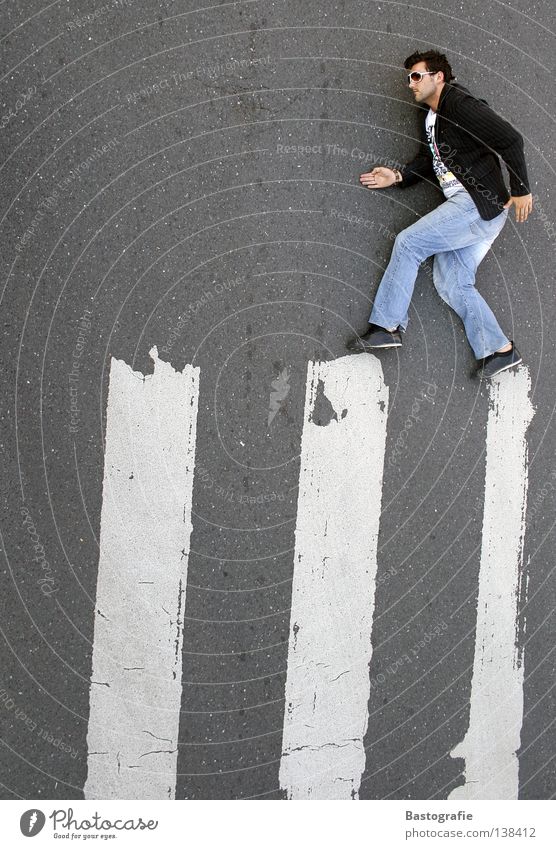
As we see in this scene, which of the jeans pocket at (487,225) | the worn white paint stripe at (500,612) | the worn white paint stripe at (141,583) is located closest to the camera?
the worn white paint stripe at (141,583)

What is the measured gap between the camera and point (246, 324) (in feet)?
14.3

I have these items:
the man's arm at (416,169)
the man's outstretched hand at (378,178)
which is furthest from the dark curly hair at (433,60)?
the man's outstretched hand at (378,178)

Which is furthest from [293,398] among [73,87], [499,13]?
[499,13]

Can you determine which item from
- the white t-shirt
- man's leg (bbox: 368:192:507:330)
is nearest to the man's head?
the white t-shirt

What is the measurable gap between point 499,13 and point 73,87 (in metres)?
2.52

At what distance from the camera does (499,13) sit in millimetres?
4547

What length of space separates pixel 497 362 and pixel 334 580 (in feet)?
5.21

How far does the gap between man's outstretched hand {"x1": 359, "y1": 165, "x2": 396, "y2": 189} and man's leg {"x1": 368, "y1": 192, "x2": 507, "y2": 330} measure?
0.28 m

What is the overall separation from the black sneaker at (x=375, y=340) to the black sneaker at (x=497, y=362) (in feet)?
1.76

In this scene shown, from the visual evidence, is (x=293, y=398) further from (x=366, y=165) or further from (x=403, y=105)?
(x=403, y=105)

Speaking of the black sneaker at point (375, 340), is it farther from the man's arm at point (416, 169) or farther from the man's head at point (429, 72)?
the man's head at point (429, 72)

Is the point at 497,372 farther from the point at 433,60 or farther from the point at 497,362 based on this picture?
the point at 433,60

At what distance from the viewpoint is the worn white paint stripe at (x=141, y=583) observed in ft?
14.0

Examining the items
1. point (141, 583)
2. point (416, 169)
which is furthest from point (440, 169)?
point (141, 583)
